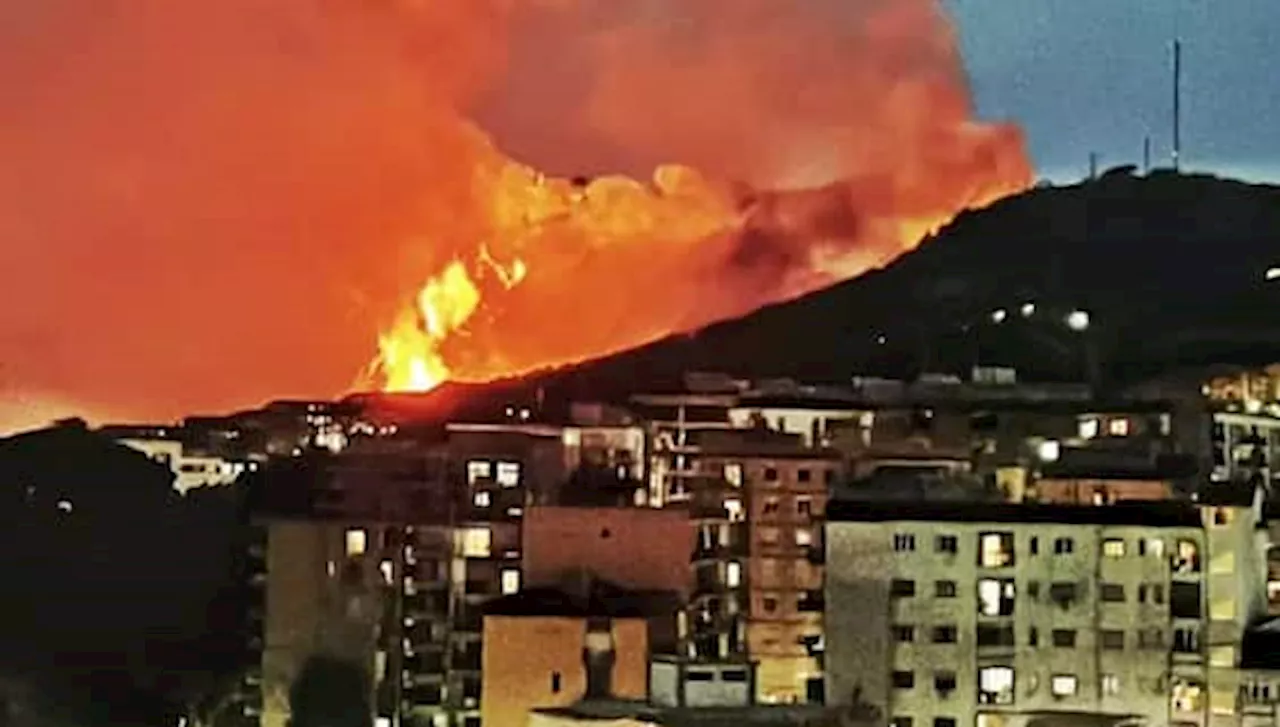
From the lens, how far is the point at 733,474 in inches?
526

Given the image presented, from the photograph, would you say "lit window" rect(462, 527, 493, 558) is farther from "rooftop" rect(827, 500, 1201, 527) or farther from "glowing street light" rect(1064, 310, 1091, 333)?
"glowing street light" rect(1064, 310, 1091, 333)

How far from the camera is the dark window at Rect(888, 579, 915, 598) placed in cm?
1062

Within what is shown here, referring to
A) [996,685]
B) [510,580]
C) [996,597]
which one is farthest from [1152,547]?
[510,580]

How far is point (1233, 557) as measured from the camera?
35.4ft

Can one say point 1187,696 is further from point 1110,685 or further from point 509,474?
point 509,474

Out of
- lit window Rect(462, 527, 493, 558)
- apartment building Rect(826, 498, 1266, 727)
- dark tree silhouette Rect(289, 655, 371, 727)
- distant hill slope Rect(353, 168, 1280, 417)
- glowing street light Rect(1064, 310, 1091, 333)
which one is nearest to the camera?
apartment building Rect(826, 498, 1266, 727)

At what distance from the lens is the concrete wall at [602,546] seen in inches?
453

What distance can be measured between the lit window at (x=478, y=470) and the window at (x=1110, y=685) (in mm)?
3675

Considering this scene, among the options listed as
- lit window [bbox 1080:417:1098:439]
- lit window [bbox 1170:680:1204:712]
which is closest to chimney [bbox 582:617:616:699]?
lit window [bbox 1170:680:1204:712]

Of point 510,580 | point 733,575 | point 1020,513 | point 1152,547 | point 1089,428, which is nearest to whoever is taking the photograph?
point 1152,547

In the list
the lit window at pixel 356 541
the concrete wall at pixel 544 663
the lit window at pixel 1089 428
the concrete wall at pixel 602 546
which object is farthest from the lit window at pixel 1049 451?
the lit window at pixel 356 541

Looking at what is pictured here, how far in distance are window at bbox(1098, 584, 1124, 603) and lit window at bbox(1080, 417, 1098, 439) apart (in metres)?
3.48

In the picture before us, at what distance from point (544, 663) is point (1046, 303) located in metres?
11.8

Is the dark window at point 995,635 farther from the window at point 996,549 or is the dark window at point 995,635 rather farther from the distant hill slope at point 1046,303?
the distant hill slope at point 1046,303
